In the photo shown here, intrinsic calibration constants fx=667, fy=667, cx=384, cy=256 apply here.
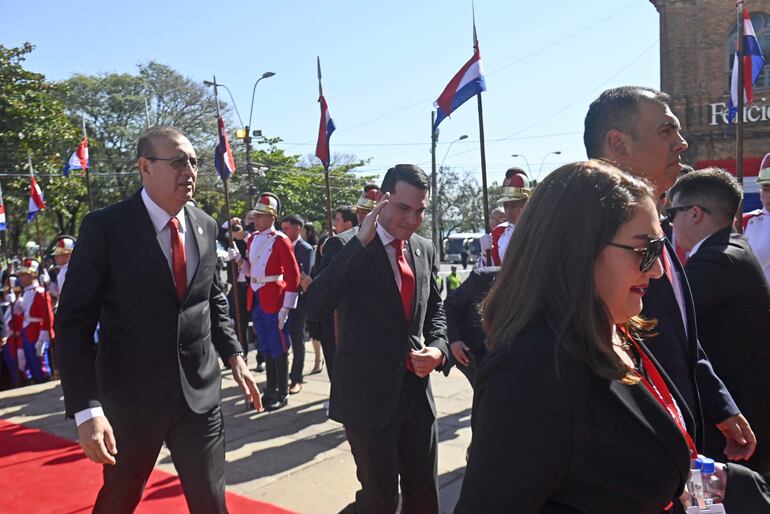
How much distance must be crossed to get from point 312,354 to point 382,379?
7552 millimetres

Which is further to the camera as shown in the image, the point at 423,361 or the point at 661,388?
the point at 423,361

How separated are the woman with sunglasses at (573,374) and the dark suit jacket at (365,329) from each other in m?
1.75

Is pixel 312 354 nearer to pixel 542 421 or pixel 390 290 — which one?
pixel 390 290

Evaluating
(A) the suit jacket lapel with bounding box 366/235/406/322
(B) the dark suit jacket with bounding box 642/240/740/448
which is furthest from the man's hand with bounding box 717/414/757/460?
(A) the suit jacket lapel with bounding box 366/235/406/322

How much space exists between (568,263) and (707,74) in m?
23.2

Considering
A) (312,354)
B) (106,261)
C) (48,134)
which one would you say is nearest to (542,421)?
(106,261)

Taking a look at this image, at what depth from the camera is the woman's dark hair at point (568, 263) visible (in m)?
1.43

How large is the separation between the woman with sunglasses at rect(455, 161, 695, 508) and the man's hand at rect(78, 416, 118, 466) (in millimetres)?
1721

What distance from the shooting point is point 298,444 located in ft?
18.7

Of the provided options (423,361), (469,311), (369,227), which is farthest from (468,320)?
(369,227)

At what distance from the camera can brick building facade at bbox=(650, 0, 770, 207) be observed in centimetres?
2086

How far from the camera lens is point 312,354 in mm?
10711

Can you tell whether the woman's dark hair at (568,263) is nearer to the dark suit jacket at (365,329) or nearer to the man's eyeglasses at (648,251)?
the man's eyeglasses at (648,251)

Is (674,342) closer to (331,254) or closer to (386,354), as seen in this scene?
(386,354)
